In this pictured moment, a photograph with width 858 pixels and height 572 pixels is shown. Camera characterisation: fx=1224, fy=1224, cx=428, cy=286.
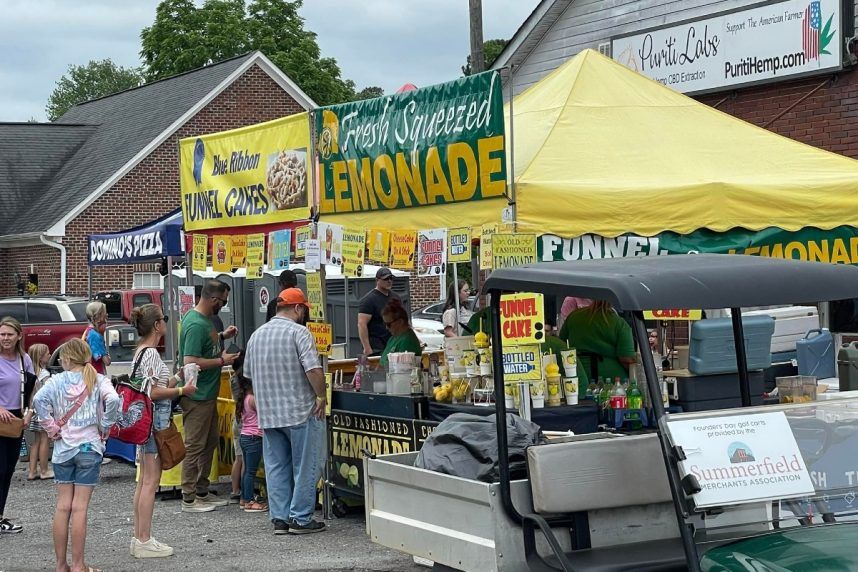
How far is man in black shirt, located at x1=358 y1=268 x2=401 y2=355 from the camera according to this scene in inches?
573

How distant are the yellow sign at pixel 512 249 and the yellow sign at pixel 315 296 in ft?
9.23

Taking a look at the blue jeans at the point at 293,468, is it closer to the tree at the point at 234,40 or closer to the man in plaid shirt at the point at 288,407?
the man in plaid shirt at the point at 288,407

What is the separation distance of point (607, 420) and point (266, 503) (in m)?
3.85

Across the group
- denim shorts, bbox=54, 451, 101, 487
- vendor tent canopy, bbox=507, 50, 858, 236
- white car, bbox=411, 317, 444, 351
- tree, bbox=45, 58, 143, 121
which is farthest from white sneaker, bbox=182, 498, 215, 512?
tree, bbox=45, 58, 143, 121

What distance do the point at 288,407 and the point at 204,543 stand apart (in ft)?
4.19

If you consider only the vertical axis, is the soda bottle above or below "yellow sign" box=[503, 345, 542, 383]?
Result: below

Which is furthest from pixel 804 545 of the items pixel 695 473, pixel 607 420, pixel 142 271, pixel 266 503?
pixel 142 271

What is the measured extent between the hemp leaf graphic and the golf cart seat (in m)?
12.1

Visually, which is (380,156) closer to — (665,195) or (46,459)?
(665,195)

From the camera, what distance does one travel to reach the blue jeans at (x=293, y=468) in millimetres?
9766

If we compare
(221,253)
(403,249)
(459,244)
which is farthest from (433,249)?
(221,253)

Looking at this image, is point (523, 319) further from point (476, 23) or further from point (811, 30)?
point (476, 23)

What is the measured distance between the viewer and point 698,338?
28.9ft

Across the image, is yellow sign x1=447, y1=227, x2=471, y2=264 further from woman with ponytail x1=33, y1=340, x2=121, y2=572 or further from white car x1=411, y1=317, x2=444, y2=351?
white car x1=411, y1=317, x2=444, y2=351
